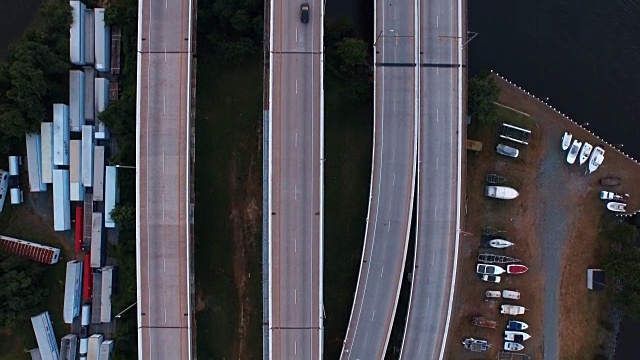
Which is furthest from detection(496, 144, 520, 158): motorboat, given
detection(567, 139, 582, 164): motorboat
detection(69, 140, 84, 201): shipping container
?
detection(69, 140, 84, 201): shipping container

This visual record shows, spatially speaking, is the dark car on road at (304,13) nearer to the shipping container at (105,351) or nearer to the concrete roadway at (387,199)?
the concrete roadway at (387,199)

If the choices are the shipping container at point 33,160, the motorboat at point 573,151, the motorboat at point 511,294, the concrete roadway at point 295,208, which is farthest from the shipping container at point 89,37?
the motorboat at point 573,151

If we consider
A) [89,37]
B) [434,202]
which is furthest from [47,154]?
[434,202]

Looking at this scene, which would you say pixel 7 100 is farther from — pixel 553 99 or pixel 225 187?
pixel 553 99

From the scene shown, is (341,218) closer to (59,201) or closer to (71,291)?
(71,291)

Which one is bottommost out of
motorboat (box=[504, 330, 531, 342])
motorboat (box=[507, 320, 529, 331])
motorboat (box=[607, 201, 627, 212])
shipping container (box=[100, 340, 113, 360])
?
shipping container (box=[100, 340, 113, 360])

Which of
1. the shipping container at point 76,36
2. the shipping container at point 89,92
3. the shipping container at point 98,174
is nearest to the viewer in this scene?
the shipping container at point 76,36

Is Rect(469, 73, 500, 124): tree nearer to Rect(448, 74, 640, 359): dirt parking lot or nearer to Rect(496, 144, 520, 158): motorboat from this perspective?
Rect(448, 74, 640, 359): dirt parking lot
